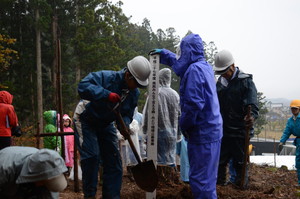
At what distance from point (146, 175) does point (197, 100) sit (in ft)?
4.31

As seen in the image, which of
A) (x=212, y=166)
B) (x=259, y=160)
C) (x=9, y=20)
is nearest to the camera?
(x=212, y=166)

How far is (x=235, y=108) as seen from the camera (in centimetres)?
541

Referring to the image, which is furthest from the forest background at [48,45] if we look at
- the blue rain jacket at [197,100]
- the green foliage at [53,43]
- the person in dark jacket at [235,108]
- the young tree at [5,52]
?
the blue rain jacket at [197,100]

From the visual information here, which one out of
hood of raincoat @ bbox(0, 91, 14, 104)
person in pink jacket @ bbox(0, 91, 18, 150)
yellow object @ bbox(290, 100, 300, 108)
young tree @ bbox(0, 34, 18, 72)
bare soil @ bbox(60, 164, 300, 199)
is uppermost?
young tree @ bbox(0, 34, 18, 72)

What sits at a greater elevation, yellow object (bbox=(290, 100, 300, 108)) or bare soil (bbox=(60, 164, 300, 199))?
yellow object (bbox=(290, 100, 300, 108))

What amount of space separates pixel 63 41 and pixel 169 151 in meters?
18.5

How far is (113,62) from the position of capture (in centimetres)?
2248

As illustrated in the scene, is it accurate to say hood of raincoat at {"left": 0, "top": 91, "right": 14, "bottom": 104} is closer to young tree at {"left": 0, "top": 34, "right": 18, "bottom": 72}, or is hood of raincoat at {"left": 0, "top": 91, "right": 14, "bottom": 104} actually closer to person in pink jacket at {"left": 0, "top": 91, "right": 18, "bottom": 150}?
person in pink jacket at {"left": 0, "top": 91, "right": 18, "bottom": 150}

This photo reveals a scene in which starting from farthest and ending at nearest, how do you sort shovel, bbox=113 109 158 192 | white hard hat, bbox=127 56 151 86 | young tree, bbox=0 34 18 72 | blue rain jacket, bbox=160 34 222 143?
young tree, bbox=0 34 18 72 < shovel, bbox=113 109 158 192 < white hard hat, bbox=127 56 151 86 < blue rain jacket, bbox=160 34 222 143

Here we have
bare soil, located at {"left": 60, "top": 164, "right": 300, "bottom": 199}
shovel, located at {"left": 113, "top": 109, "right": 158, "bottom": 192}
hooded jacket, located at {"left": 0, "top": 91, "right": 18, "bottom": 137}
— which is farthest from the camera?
hooded jacket, located at {"left": 0, "top": 91, "right": 18, "bottom": 137}

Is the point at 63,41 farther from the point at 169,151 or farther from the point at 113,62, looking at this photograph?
the point at 169,151

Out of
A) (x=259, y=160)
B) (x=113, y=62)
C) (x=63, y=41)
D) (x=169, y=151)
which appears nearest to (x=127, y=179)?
(x=169, y=151)

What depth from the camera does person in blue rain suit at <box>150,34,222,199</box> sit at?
357 centimetres

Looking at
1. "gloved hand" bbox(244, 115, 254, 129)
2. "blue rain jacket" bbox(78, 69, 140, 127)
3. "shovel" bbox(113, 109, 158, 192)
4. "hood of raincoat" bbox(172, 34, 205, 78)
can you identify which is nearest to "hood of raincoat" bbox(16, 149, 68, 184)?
"blue rain jacket" bbox(78, 69, 140, 127)
